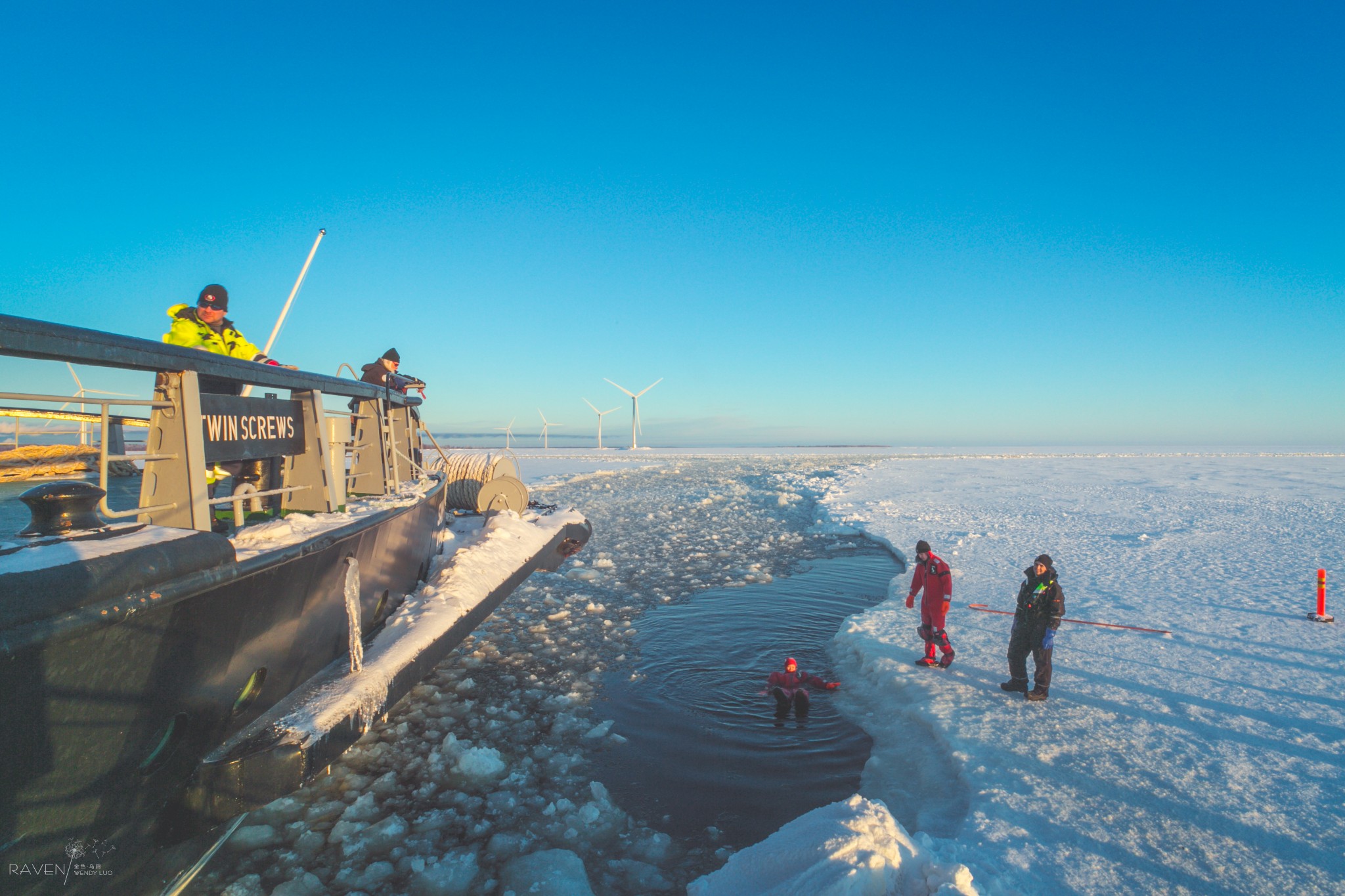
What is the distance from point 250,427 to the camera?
4.34 meters

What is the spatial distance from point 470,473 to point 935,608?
10070 mm

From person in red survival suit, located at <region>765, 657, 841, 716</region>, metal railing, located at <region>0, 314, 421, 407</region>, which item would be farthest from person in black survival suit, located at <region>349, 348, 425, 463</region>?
person in red survival suit, located at <region>765, 657, 841, 716</region>

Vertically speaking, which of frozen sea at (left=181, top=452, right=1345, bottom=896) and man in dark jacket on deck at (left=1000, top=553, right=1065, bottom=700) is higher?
man in dark jacket on deck at (left=1000, top=553, right=1065, bottom=700)

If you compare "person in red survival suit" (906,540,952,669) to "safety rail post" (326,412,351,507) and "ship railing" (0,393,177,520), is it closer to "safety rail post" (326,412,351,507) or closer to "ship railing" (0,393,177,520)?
"safety rail post" (326,412,351,507)

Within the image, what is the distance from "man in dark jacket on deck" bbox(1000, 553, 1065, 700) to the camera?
5047mm

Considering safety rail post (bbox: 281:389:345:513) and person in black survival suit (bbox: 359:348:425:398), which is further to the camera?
person in black survival suit (bbox: 359:348:425:398)

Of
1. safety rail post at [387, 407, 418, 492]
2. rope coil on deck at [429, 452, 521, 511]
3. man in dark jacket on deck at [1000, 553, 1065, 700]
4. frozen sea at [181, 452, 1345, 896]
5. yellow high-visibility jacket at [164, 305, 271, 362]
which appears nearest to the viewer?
frozen sea at [181, 452, 1345, 896]

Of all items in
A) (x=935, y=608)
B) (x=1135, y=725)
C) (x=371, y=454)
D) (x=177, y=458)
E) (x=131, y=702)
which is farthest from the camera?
(x=371, y=454)

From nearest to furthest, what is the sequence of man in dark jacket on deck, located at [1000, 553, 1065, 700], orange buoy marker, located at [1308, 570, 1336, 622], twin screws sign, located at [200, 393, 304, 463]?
twin screws sign, located at [200, 393, 304, 463] < man in dark jacket on deck, located at [1000, 553, 1065, 700] < orange buoy marker, located at [1308, 570, 1336, 622]

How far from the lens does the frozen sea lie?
3.30 metres

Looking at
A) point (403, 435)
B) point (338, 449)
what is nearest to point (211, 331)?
point (338, 449)

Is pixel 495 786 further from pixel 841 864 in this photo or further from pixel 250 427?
pixel 250 427

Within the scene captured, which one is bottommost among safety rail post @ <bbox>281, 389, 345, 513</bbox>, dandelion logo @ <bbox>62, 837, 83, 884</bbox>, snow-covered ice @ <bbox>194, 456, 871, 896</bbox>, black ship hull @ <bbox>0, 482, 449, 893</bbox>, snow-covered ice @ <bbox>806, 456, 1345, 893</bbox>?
snow-covered ice @ <bbox>194, 456, 871, 896</bbox>

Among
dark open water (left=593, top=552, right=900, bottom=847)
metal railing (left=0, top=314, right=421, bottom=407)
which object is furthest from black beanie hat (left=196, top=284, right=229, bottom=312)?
dark open water (left=593, top=552, right=900, bottom=847)
